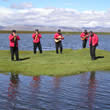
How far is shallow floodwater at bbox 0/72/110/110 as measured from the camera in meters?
7.95

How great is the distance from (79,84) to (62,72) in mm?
2965

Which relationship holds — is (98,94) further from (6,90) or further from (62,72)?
(62,72)

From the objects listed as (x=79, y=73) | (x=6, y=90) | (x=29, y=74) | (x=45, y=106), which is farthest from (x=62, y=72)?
(x=45, y=106)

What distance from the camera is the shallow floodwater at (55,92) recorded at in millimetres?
7950

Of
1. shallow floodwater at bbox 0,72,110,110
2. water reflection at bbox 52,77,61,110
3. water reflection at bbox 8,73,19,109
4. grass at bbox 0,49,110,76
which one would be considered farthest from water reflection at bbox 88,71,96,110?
water reflection at bbox 8,73,19,109

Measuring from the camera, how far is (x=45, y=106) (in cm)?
788

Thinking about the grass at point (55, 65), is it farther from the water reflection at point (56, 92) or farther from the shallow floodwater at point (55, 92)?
the water reflection at point (56, 92)

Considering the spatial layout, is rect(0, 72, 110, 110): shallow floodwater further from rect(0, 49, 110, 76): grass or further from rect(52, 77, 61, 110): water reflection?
rect(0, 49, 110, 76): grass

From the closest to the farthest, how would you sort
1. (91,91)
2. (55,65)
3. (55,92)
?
(55,92), (91,91), (55,65)

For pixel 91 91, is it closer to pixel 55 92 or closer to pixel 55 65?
pixel 55 92

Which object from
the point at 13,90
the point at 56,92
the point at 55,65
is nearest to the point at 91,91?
the point at 56,92

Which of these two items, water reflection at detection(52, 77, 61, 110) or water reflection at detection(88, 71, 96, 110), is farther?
water reflection at detection(88, 71, 96, 110)

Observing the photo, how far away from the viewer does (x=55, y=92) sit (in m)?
9.57

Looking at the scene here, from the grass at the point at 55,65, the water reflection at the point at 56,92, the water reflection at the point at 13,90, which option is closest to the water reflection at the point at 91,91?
the water reflection at the point at 56,92
